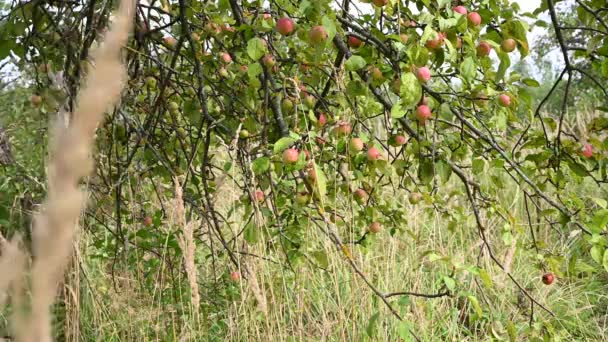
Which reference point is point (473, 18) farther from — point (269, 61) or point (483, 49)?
point (269, 61)

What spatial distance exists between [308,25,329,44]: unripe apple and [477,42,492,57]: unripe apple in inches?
11.6

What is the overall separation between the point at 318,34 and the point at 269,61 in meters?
0.27

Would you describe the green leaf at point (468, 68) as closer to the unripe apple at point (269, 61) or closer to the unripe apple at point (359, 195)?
the unripe apple at point (269, 61)

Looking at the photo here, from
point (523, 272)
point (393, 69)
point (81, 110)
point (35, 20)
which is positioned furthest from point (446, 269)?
point (81, 110)

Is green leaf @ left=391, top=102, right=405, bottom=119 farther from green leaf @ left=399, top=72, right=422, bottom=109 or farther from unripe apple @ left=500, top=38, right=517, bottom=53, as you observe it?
unripe apple @ left=500, top=38, right=517, bottom=53

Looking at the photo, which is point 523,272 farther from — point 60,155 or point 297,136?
point 60,155

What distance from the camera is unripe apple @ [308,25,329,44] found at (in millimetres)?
1006

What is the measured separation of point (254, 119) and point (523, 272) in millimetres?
2050

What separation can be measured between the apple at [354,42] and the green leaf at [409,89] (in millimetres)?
306

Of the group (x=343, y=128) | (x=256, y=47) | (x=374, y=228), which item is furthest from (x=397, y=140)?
(x=256, y=47)

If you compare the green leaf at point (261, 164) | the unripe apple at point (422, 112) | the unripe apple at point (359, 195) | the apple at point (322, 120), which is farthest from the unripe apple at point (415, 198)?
→ the green leaf at point (261, 164)

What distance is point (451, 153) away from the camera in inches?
51.5

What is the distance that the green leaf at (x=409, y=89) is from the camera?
0.96 meters

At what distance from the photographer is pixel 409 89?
0.97 m
